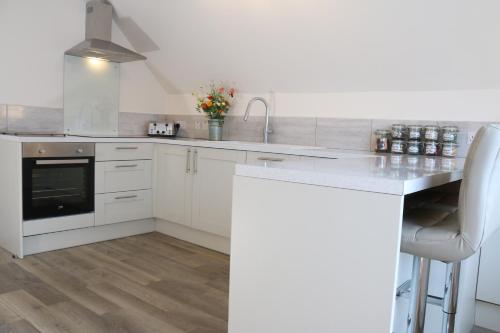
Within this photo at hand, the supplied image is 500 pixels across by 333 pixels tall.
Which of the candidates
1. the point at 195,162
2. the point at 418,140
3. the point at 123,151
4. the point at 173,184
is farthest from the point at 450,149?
the point at 123,151

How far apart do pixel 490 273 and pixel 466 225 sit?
1.16 metres

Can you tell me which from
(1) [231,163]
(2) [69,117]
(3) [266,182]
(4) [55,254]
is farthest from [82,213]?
(3) [266,182]

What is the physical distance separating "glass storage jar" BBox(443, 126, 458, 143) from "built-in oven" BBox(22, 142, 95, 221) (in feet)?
8.32

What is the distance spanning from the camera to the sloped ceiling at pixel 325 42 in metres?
2.54

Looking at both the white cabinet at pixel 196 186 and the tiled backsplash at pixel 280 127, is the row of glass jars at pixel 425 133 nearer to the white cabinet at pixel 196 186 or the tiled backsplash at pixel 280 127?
the tiled backsplash at pixel 280 127

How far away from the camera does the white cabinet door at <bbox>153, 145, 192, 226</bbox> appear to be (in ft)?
12.2

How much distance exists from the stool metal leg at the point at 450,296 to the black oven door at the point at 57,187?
2.68 m

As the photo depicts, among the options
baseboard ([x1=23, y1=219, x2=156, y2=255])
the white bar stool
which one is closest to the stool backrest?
the white bar stool

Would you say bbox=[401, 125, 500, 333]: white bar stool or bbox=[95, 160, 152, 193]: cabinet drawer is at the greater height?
bbox=[401, 125, 500, 333]: white bar stool

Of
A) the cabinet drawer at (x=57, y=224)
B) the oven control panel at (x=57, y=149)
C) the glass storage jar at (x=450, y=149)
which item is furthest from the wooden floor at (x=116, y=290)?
the glass storage jar at (x=450, y=149)

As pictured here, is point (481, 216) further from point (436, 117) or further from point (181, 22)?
point (181, 22)

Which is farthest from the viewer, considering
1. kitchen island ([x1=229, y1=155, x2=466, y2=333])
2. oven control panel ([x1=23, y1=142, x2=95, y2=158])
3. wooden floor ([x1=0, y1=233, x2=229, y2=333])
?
oven control panel ([x1=23, y1=142, x2=95, y2=158])

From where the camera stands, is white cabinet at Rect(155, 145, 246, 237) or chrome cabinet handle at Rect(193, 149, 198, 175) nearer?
white cabinet at Rect(155, 145, 246, 237)

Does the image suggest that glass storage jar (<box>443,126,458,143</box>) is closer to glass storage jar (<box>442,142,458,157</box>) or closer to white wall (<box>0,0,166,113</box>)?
glass storage jar (<box>442,142,458,157</box>)
